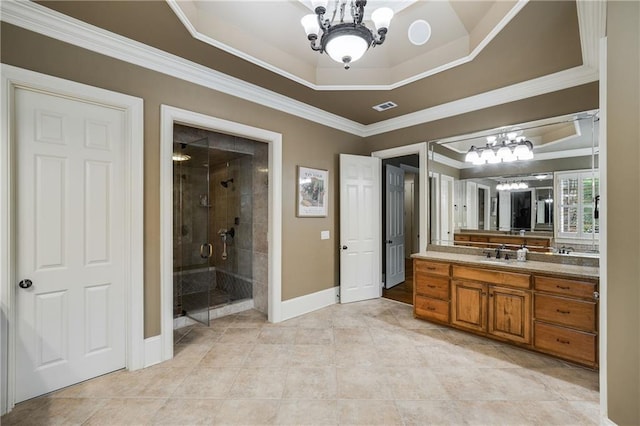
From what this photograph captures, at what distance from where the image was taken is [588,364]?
7.98 ft

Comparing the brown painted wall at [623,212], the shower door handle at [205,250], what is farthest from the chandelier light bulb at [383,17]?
the shower door handle at [205,250]

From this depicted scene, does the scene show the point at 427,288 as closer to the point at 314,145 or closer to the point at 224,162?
the point at 314,145

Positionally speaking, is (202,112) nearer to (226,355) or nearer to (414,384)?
(226,355)

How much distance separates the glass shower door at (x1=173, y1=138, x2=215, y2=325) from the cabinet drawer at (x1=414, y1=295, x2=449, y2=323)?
270cm

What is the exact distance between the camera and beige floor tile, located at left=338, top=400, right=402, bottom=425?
1861 mm

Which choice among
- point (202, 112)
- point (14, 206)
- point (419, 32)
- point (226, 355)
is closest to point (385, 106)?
point (419, 32)

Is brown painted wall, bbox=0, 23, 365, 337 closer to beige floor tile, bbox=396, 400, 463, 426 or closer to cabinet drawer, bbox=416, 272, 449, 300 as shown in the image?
cabinet drawer, bbox=416, 272, 449, 300

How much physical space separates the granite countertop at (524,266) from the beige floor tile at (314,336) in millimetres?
1482

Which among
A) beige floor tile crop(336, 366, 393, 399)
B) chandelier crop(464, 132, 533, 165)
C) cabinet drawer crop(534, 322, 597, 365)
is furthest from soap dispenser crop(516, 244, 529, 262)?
beige floor tile crop(336, 366, 393, 399)

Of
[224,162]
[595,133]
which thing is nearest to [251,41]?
[224,162]

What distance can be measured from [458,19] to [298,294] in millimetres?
3538

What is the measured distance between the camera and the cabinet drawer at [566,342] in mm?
2424

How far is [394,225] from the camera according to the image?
17.5 feet

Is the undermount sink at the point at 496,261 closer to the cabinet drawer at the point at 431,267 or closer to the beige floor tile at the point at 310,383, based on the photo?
the cabinet drawer at the point at 431,267
